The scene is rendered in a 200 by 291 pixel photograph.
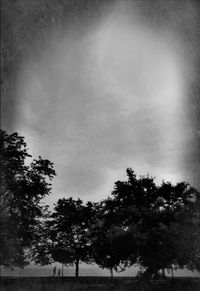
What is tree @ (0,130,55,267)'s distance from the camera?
31781mm

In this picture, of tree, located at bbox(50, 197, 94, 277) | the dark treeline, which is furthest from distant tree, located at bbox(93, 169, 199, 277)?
tree, located at bbox(50, 197, 94, 277)

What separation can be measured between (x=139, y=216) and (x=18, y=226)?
409 inches

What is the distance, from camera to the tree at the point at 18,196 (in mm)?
31781

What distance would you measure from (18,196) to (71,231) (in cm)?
2786

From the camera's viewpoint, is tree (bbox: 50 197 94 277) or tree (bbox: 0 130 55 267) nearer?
tree (bbox: 0 130 55 267)

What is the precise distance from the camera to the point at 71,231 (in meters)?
60.0

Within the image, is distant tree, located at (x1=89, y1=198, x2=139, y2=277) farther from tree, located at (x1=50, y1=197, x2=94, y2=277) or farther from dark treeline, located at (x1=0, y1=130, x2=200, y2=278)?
Result: tree, located at (x1=50, y1=197, x2=94, y2=277)

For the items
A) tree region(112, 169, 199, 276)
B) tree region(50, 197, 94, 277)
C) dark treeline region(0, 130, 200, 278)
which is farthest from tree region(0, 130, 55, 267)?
tree region(50, 197, 94, 277)

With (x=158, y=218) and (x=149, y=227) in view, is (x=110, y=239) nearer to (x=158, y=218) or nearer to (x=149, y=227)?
(x=149, y=227)

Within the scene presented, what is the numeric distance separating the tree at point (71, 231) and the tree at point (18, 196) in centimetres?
2265

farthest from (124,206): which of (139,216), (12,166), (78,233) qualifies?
(78,233)

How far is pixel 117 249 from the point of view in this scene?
31.3 meters

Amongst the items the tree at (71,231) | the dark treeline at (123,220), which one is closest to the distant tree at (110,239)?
the dark treeline at (123,220)

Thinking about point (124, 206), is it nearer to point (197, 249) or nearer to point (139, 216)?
point (139, 216)
